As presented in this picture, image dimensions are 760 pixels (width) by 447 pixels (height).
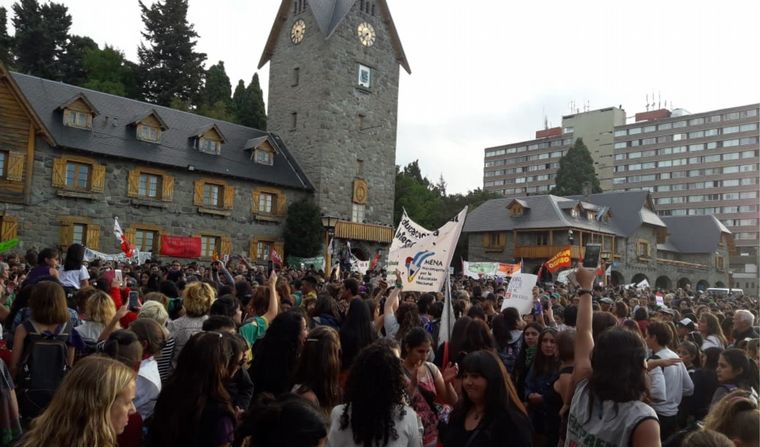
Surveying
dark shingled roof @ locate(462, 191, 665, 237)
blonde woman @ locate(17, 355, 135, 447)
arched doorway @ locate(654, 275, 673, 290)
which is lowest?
arched doorway @ locate(654, 275, 673, 290)

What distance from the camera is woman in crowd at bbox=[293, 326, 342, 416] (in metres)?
4.30

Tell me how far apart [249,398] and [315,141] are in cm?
3330

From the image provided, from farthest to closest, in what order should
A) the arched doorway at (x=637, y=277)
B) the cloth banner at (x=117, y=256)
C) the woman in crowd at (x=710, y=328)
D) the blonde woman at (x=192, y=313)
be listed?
the arched doorway at (x=637, y=277), the cloth banner at (x=117, y=256), the woman in crowd at (x=710, y=328), the blonde woman at (x=192, y=313)

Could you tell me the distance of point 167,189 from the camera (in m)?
31.3

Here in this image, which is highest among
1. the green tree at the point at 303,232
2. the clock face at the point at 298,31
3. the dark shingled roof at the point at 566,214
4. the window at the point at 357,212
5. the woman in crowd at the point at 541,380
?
the clock face at the point at 298,31

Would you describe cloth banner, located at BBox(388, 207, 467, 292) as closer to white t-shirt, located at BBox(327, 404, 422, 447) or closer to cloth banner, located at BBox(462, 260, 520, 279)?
white t-shirt, located at BBox(327, 404, 422, 447)

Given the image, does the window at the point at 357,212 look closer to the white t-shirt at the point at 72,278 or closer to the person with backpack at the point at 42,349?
the white t-shirt at the point at 72,278

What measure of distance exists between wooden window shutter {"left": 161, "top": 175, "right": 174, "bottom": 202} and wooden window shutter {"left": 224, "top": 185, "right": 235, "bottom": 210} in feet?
9.93

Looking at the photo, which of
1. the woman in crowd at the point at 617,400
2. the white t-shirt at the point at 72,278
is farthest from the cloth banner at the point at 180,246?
the woman in crowd at the point at 617,400

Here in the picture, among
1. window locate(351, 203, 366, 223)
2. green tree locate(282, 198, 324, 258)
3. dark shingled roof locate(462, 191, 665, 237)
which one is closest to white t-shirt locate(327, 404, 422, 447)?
green tree locate(282, 198, 324, 258)

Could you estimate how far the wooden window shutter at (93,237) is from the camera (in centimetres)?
2859

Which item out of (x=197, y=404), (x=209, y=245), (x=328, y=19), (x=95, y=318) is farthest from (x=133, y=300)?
(x=328, y=19)

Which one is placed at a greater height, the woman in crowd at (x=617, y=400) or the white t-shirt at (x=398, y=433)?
the woman in crowd at (x=617, y=400)

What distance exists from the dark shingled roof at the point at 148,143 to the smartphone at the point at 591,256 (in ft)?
93.9
